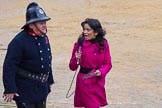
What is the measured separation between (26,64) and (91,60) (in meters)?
1.11

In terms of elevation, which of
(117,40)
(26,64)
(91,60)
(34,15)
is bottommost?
(117,40)

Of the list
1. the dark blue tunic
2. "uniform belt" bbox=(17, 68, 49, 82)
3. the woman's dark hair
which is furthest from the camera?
the woman's dark hair

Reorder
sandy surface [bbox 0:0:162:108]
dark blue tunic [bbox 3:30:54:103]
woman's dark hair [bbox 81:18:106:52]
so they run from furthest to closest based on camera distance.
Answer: sandy surface [bbox 0:0:162:108] < woman's dark hair [bbox 81:18:106:52] < dark blue tunic [bbox 3:30:54:103]

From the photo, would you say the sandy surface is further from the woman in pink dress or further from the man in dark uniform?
the man in dark uniform

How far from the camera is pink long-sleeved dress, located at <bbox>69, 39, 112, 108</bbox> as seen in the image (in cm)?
606

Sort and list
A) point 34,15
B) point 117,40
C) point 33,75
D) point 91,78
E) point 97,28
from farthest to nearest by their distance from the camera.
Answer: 1. point 117,40
2. point 91,78
3. point 97,28
4. point 33,75
5. point 34,15

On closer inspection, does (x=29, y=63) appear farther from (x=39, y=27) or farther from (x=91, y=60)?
(x=91, y=60)

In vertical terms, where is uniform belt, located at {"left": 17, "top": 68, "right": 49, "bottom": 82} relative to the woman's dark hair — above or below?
below

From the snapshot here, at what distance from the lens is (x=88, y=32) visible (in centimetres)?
601

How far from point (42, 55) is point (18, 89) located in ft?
1.37

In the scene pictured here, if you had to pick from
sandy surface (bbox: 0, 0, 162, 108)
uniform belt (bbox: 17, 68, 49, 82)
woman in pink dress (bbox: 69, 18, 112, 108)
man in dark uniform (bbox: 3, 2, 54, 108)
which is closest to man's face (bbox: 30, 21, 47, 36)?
man in dark uniform (bbox: 3, 2, 54, 108)

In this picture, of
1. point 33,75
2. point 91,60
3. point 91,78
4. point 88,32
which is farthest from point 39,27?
point 91,78

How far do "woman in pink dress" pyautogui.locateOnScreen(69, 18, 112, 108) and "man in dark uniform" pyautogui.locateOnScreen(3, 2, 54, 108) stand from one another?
0.75 metres

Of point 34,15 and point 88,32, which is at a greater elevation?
point 34,15
